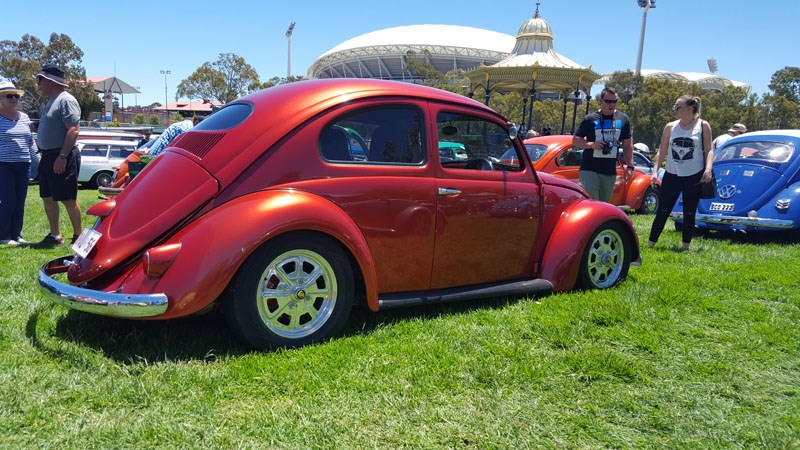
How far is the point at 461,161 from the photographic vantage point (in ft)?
13.0

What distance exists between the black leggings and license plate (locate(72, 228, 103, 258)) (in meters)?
5.97

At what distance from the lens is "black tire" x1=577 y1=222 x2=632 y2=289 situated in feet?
15.1

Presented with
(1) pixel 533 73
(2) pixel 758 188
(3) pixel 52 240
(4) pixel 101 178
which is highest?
(1) pixel 533 73

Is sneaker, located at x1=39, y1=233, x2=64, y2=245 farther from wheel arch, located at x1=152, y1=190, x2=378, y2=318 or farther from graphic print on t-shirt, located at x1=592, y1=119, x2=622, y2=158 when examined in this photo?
graphic print on t-shirt, located at x1=592, y1=119, x2=622, y2=158

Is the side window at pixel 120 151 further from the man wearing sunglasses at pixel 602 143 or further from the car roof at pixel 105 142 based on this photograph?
the man wearing sunglasses at pixel 602 143

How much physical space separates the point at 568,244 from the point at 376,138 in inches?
72.0

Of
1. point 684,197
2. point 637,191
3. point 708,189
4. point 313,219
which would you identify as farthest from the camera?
point 637,191

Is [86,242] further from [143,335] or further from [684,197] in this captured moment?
[684,197]

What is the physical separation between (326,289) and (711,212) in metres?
6.67

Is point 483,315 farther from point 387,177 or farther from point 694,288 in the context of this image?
→ point 694,288

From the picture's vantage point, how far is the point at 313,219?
3078mm

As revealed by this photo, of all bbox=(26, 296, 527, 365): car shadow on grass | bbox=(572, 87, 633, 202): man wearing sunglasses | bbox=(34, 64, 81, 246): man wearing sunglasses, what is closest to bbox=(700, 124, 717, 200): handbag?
bbox=(572, 87, 633, 202): man wearing sunglasses

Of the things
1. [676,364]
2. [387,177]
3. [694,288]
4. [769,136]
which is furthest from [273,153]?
[769,136]

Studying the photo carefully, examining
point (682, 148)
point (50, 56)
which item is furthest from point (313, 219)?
point (50, 56)
